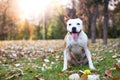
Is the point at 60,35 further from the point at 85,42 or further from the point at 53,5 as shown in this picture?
the point at 85,42

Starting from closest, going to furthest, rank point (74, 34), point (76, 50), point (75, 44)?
point (74, 34) → point (75, 44) → point (76, 50)

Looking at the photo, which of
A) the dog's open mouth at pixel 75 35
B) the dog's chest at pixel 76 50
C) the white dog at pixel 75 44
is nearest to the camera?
the white dog at pixel 75 44

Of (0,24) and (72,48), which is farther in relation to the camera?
→ (0,24)

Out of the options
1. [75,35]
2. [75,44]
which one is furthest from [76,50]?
[75,35]

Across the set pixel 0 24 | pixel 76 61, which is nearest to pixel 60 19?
pixel 0 24

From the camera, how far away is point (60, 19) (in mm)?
65812

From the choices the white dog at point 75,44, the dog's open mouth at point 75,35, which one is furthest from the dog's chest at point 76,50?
the dog's open mouth at point 75,35

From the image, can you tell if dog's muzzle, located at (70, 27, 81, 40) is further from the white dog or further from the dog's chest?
the dog's chest

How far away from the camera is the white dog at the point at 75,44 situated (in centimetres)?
756

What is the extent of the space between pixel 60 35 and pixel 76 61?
5652 cm

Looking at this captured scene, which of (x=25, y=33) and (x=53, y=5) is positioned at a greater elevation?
(x=53, y=5)

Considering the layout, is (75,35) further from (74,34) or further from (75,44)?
(75,44)

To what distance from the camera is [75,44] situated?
7.98 m

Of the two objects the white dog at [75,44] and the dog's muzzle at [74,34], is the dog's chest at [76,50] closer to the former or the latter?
the white dog at [75,44]
